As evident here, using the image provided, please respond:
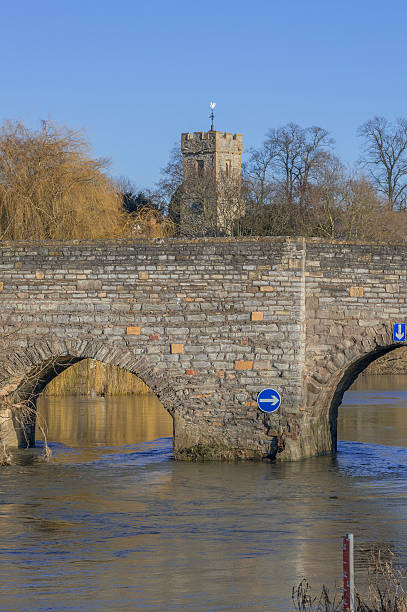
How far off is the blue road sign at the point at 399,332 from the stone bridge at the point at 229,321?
4.9 inches

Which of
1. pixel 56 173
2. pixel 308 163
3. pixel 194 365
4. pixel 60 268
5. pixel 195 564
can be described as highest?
pixel 308 163

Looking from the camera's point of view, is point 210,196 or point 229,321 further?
point 210,196

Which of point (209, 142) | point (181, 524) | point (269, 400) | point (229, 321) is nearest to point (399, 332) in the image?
point (269, 400)

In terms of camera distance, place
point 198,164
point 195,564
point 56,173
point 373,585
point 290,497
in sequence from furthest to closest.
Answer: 1. point 198,164
2. point 56,173
3. point 290,497
4. point 195,564
5. point 373,585

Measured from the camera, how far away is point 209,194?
48.9 metres

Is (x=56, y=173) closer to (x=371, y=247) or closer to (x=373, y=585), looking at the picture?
(x=371, y=247)

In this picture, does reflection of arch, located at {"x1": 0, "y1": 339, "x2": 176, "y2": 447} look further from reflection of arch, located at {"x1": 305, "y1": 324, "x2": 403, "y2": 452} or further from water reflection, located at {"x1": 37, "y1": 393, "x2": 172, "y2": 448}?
water reflection, located at {"x1": 37, "y1": 393, "x2": 172, "y2": 448}

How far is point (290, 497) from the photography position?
1445cm

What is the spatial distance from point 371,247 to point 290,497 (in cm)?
453

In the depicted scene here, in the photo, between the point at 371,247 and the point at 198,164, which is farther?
the point at 198,164

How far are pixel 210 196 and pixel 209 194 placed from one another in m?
1.33

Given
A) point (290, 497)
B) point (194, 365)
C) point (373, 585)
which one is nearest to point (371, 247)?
point (194, 365)

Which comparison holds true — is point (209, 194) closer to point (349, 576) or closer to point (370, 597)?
point (370, 597)

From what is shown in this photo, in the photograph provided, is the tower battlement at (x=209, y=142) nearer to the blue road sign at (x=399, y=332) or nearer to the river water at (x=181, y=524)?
the river water at (x=181, y=524)
